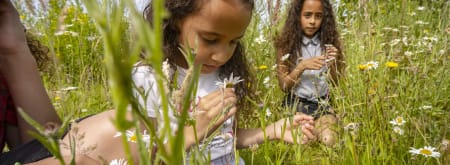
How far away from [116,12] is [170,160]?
5 centimetres

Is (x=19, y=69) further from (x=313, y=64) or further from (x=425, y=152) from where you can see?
(x=313, y=64)

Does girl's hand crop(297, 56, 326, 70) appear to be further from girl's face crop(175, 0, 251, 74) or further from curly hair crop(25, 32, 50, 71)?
curly hair crop(25, 32, 50, 71)

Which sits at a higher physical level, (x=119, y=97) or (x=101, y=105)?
(x=119, y=97)

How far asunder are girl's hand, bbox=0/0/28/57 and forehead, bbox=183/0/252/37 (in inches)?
13.1

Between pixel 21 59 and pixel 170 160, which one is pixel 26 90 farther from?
pixel 170 160

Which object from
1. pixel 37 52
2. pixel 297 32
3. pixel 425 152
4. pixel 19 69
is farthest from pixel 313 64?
pixel 19 69

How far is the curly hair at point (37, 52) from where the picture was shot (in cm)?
118

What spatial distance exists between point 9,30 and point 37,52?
278 mm

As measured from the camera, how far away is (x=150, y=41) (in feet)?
0.41

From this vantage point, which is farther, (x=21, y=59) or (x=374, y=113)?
(x=374, y=113)

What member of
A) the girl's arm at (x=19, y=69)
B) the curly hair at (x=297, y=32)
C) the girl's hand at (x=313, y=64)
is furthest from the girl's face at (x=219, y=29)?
the curly hair at (x=297, y=32)

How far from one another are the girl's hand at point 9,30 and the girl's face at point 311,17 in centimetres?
152

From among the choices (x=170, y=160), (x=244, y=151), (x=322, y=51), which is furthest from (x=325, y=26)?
(x=170, y=160)

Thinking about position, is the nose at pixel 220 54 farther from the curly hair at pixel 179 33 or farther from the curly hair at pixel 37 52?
the curly hair at pixel 37 52
